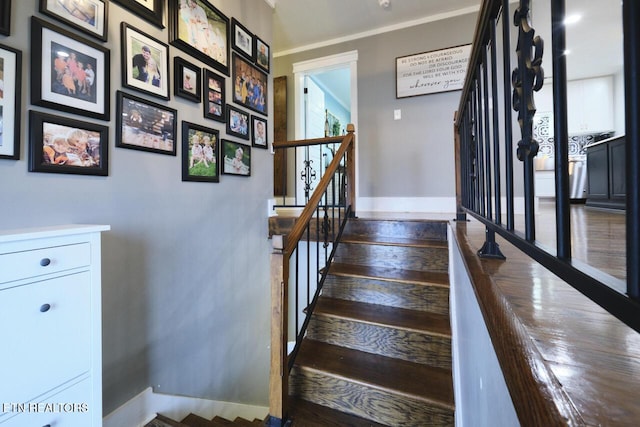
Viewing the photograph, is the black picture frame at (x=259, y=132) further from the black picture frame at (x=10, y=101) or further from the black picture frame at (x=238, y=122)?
the black picture frame at (x=10, y=101)

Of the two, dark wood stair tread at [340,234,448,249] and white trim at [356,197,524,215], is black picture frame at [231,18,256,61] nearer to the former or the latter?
dark wood stair tread at [340,234,448,249]

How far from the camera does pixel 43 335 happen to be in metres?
1.01

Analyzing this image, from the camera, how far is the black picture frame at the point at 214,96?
2143 mm

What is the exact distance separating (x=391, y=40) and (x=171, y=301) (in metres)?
3.98

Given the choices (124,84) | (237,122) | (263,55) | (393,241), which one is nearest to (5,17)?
(124,84)

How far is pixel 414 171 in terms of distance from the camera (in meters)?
3.75

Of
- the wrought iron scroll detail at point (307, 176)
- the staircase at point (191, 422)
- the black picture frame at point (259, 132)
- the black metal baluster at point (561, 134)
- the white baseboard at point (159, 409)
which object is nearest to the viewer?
the black metal baluster at point (561, 134)

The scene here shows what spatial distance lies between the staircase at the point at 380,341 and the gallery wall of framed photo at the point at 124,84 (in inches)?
52.8

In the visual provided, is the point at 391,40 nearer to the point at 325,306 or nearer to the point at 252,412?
the point at 325,306

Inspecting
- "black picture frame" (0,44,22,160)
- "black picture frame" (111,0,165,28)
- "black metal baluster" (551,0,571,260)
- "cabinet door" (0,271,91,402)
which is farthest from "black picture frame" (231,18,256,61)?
"black metal baluster" (551,0,571,260)

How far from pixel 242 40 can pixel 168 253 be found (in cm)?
196

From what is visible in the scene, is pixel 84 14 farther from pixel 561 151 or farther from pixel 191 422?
pixel 191 422

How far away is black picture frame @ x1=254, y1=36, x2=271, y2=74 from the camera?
277 cm

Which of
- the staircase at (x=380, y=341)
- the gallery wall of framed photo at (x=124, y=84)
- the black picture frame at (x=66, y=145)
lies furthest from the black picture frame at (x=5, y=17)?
the staircase at (x=380, y=341)
